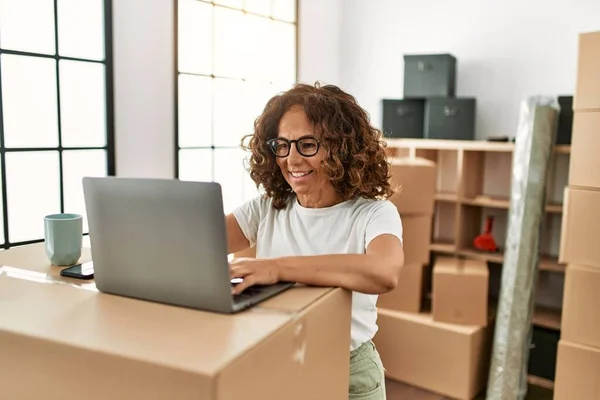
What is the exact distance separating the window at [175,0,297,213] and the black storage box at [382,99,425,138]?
65 cm

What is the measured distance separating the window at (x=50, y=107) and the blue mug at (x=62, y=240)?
4.26 ft

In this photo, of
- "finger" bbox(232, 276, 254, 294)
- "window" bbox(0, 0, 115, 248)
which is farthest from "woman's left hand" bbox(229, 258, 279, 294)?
"window" bbox(0, 0, 115, 248)

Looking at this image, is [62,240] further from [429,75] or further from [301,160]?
[429,75]

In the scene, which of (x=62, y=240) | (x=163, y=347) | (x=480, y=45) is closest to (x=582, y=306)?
(x=480, y=45)

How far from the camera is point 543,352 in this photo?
319cm

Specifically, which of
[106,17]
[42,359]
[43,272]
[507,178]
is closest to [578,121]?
[507,178]

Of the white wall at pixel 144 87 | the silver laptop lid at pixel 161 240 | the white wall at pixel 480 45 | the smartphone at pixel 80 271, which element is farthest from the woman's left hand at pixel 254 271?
the white wall at pixel 480 45

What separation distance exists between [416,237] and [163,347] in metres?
2.48

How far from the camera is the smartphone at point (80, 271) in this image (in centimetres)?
112

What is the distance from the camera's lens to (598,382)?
2770 millimetres

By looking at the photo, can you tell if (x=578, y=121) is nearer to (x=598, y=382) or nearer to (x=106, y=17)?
(x=598, y=382)

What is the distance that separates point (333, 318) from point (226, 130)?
8.18 ft

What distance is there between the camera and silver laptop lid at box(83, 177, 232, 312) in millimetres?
864

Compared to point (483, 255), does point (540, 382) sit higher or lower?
lower
